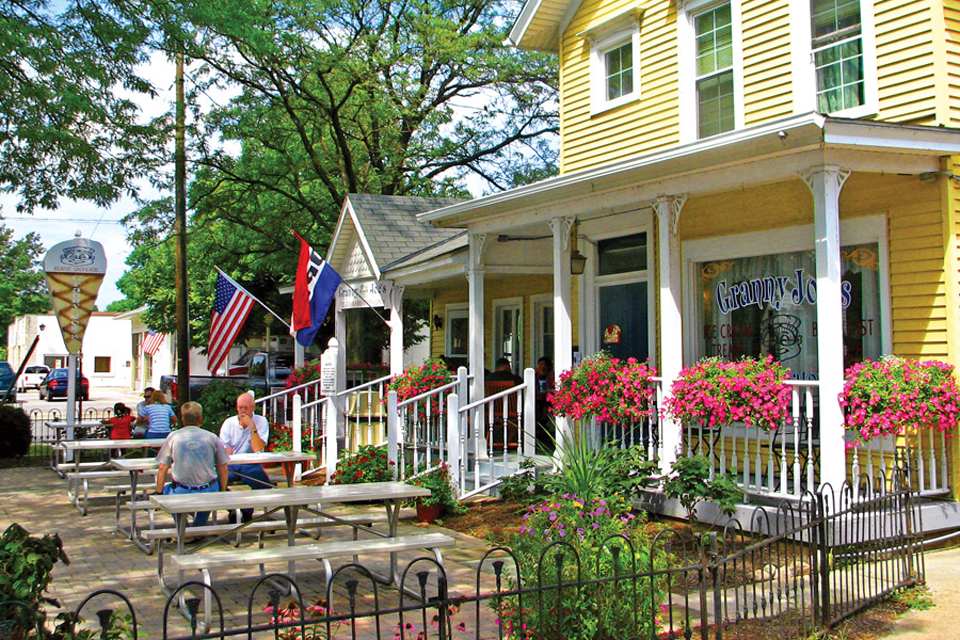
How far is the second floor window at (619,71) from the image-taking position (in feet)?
42.6

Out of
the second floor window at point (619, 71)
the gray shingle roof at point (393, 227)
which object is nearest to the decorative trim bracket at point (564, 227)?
the second floor window at point (619, 71)

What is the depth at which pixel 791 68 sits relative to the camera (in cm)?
1050

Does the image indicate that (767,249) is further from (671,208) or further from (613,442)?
(613,442)

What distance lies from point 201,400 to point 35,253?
51615mm

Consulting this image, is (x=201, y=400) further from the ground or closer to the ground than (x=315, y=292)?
closer to the ground

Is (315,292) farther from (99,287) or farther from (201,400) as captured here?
(201,400)

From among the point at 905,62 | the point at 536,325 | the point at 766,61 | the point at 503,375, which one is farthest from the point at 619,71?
the point at 503,375

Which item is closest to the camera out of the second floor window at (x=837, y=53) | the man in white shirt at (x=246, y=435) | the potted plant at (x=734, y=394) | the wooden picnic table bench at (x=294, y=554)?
the wooden picnic table bench at (x=294, y=554)

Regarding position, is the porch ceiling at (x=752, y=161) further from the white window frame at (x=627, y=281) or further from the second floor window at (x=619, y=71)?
the second floor window at (x=619, y=71)

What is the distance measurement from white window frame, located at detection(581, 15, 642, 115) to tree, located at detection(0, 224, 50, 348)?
48.5 m

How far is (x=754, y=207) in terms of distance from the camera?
404 inches

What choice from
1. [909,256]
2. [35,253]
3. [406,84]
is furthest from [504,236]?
[35,253]

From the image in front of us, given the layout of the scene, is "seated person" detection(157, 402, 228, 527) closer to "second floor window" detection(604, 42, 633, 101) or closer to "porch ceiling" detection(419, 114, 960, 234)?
"porch ceiling" detection(419, 114, 960, 234)

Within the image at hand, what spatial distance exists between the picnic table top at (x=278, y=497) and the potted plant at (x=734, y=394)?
9.52 feet
